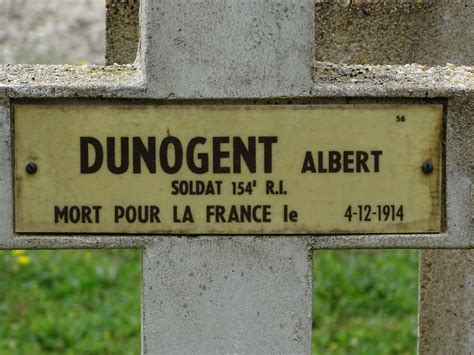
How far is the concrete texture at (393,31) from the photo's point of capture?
2947mm

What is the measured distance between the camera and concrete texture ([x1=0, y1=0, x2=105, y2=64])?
22.5ft

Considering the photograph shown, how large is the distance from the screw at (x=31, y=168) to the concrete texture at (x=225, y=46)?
12.4 inches

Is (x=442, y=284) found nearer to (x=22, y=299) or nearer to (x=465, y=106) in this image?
(x=465, y=106)

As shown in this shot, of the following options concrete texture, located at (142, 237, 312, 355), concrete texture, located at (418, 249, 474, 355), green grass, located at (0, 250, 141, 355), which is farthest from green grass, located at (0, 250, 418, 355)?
concrete texture, located at (142, 237, 312, 355)

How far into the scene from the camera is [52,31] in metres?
7.42

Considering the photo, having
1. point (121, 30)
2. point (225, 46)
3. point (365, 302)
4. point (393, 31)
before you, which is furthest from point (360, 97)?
point (365, 302)

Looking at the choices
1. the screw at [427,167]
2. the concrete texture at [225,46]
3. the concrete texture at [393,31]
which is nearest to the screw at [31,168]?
the concrete texture at [225,46]

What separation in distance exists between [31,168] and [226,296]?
1.79 ft

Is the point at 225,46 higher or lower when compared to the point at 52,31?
lower

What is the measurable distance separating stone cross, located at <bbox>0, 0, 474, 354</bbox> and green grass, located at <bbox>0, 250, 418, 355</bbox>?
2.17 metres

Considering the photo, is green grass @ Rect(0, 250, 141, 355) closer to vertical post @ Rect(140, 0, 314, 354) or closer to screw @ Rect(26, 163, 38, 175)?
vertical post @ Rect(140, 0, 314, 354)

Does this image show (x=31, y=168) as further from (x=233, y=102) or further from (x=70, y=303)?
(x=70, y=303)

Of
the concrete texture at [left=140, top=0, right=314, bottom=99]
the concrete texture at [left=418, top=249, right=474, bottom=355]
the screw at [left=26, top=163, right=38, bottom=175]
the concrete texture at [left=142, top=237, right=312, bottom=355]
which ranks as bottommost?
the concrete texture at [left=418, top=249, right=474, bottom=355]

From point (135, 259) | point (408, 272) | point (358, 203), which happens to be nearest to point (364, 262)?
point (408, 272)
